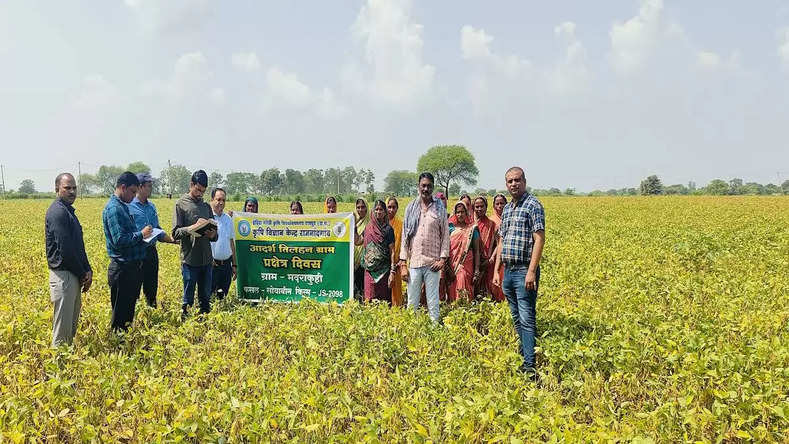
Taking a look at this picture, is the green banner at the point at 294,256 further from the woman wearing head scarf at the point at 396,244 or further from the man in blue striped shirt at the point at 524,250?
the man in blue striped shirt at the point at 524,250

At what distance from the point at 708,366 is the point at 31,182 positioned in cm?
Answer: 22075

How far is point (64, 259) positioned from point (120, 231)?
620 mm

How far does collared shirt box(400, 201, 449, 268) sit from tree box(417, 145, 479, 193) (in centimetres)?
11419

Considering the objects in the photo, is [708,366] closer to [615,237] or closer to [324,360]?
[324,360]

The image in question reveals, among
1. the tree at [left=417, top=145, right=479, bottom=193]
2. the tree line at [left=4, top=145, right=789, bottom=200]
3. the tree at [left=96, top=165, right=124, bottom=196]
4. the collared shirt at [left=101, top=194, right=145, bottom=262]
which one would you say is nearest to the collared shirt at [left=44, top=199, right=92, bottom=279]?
the collared shirt at [left=101, top=194, right=145, bottom=262]

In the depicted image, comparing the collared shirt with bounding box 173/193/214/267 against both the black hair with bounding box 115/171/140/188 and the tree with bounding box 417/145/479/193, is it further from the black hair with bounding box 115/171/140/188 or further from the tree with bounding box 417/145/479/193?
the tree with bounding box 417/145/479/193

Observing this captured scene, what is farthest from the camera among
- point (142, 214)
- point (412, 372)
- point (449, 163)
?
point (449, 163)

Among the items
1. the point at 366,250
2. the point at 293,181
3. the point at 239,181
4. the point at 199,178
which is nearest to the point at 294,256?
the point at 366,250

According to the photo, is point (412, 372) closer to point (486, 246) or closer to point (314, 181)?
point (486, 246)

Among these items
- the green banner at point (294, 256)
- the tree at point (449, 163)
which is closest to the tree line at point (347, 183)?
the tree at point (449, 163)

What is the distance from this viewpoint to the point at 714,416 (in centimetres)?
307

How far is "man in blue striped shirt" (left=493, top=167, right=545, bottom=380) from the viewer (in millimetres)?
4430

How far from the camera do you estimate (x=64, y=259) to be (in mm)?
4523

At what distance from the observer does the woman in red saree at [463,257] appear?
6.56m
